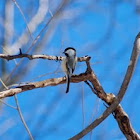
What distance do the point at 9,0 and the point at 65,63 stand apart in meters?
0.82

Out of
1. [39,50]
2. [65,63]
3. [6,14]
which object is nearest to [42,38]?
[39,50]

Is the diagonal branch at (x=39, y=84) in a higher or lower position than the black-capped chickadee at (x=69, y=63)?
lower

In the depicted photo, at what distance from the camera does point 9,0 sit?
215cm

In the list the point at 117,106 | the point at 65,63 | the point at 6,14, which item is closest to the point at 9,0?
the point at 6,14

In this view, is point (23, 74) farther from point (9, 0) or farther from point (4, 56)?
point (4, 56)

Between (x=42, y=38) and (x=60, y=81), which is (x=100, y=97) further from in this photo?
(x=42, y=38)

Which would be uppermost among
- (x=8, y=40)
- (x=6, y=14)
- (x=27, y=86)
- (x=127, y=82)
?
(x=6, y=14)

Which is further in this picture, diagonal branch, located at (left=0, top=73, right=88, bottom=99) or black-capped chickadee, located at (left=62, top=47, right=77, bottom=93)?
A: black-capped chickadee, located at (left=62, top=47, right=77, bottom=93)

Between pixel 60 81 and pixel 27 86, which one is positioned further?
pixel 60 81

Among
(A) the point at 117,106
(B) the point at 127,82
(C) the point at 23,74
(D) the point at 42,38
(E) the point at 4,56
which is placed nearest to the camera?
(E) the point at 4,56

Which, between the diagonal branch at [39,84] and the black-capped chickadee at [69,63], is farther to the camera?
the black-capped chickadee at [69,63]

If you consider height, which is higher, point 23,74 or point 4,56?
point 23,74

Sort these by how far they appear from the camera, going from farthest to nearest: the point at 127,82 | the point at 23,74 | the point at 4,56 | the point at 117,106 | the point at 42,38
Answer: the point at 42,38 → the point at 23,74 → the point at 117,106 → the point at 127,82 → the point at 4,56

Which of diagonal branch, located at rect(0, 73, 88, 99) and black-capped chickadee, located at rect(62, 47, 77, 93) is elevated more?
black-capped chickadee, located at rect(62, 47, 77, 93)
